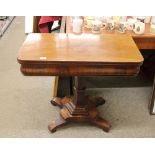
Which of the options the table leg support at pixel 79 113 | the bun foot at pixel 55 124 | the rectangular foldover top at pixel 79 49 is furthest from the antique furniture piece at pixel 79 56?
the bun foot at pixel 55 124

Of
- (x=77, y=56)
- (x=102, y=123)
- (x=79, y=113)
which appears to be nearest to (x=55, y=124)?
(x=79, y=113)

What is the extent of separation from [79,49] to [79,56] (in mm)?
73

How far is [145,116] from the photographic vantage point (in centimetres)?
193

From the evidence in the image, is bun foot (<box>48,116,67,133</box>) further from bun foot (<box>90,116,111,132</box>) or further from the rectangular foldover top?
the rectangular foldover top

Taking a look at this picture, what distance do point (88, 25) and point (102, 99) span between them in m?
0.64

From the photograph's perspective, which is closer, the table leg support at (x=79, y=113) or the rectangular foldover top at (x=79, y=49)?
the rectangular foldover top at (x=79, y=49)

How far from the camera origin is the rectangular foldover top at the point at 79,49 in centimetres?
131

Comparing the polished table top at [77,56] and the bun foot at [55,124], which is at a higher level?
the polished table top at [77,56]

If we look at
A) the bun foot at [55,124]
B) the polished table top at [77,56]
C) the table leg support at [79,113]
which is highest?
the polished table top at [77,56]

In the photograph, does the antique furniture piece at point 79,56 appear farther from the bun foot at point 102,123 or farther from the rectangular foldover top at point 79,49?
the bun foot at point 102,123

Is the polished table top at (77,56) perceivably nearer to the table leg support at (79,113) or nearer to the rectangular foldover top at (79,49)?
the rectangular foldover top at (79,49)
